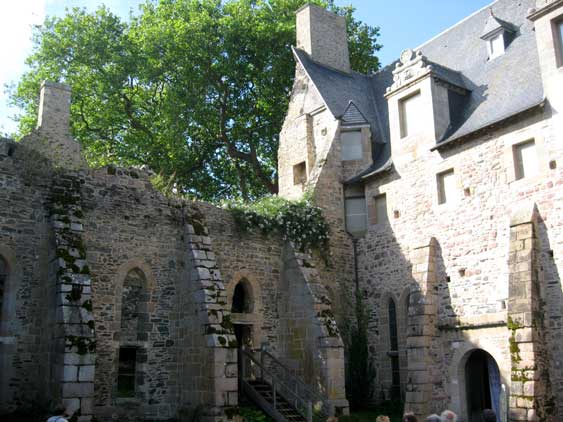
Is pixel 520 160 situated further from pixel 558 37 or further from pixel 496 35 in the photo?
pixel 496 35

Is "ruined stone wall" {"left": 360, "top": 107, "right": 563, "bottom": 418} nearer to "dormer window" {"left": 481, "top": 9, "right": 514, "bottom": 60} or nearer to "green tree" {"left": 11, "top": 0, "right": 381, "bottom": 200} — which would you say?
"dormer window" {"left": 481, "top": 9, "right": 514, "bottom": 60}

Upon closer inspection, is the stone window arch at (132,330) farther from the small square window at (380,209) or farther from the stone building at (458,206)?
the small square window at (380,209)

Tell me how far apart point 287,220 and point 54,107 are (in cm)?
1027

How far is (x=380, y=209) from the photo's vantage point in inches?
750

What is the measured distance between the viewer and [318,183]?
63.3ft

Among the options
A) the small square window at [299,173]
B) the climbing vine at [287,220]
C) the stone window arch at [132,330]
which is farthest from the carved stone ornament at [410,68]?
the stone window arch at [132,330]

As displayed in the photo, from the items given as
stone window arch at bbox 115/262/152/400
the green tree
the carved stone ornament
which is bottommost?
stone window arch at bbox 115/262/152/400

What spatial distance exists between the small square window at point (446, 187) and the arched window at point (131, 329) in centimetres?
818

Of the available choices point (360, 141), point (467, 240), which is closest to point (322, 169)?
point (360, 141)

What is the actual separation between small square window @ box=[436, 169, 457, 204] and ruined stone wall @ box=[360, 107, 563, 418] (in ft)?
0.53

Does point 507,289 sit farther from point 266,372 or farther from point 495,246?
point 266,372

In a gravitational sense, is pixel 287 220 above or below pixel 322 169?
below

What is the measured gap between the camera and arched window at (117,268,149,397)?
567 inches

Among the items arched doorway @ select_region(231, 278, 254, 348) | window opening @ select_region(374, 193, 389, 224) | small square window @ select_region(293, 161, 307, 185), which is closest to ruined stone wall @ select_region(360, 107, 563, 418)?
window opening @ select_region(374, 193, 389, 224)
